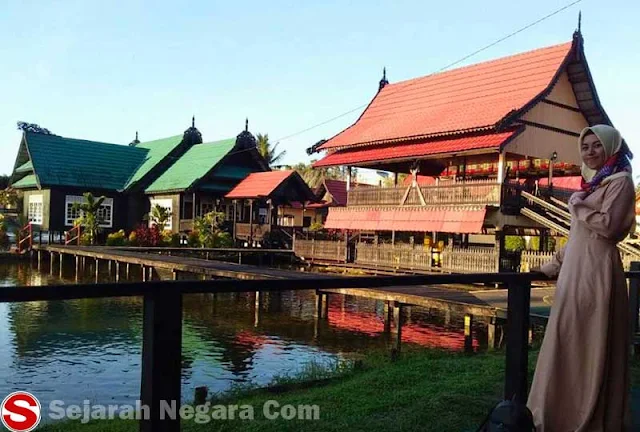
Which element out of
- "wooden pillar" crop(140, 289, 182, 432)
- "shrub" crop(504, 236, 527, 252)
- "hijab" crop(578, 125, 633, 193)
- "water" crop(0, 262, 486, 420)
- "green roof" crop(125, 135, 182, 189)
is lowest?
"water" crop(0, 262, 486, 420)

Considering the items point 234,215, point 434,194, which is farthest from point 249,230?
point 434,194

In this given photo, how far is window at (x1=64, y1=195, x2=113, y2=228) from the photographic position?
29734 mm

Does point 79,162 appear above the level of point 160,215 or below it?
above

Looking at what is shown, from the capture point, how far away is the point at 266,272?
14703 millimetres

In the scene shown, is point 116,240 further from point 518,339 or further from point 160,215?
point 518,339

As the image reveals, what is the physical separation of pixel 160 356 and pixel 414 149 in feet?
59.8

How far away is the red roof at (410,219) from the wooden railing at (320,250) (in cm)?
73

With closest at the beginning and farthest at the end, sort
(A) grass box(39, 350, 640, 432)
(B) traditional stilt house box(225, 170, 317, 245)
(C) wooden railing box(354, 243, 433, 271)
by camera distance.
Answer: (A) grass box(39, 350, 640, 432) → (C) wooden railing box(354, 243, 433, 271) → (B) traditional stilt house box(225, 170, 317, 245)

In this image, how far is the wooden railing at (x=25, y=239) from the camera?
2527cm

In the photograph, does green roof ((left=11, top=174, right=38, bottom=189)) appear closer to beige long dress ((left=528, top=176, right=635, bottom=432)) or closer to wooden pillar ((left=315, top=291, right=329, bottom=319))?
wooden pillar ((left=315, top=291, right=329, bottom=319))

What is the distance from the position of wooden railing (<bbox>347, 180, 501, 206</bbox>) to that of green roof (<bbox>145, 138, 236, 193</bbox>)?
30.0ft

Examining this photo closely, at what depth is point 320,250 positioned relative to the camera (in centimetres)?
2358

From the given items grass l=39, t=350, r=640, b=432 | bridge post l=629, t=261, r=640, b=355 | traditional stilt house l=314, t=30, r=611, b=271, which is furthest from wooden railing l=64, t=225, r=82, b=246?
bridge post l=629, t=261, r=640, b=355

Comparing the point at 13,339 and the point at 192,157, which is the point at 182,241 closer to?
the point at 192,157
